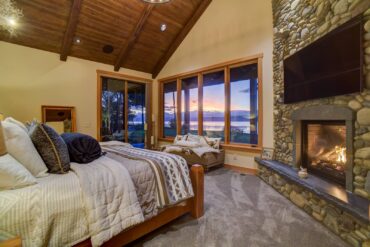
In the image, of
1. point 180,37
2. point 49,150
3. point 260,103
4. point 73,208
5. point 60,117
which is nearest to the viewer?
point 73,208

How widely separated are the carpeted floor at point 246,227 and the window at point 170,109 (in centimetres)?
339

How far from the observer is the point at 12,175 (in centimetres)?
112

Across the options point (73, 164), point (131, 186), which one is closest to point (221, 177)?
point (131, 186)

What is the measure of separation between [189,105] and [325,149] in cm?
350

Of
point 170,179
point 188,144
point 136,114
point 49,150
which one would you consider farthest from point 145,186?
point 136,114

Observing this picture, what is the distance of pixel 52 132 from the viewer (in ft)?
5.11

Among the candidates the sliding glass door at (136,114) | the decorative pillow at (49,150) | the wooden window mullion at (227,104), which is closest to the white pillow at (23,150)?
the decorative pillow at (49,150)

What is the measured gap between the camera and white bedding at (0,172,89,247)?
39.6 inches

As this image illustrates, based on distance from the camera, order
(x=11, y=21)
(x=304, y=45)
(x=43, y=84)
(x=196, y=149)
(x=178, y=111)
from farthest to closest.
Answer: (x=178, y=111) < (x=43, y=84) < (x=196, y=149) < (x=11, y=21) < (x=304, y=45)

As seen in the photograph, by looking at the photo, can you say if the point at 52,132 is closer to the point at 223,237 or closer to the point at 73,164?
the point at 73,164

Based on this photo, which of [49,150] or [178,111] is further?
[178,111]

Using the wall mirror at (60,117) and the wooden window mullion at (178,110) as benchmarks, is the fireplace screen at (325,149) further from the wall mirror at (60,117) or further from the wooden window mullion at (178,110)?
the wall mirror at (60,117)

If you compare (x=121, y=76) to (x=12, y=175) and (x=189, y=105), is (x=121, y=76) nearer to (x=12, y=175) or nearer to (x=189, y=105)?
(x=189, y=105)

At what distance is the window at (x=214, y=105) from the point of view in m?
4.58
